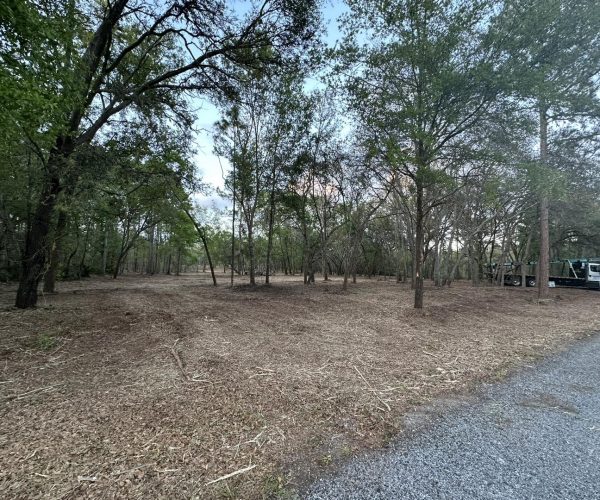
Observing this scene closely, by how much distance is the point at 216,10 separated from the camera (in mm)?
5668

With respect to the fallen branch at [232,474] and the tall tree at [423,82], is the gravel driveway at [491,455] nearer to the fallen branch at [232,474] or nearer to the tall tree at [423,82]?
the fallen branch at [232,474]

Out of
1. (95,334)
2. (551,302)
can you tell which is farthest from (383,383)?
(551,302)

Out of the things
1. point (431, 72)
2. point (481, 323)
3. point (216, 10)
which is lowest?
point (481, 323)

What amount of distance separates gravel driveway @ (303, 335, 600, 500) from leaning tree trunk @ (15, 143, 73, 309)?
22.9ft

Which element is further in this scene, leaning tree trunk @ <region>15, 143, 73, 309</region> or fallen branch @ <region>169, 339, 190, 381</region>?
leaning tree trunk @ <region>15, 143, 73, 309</region>

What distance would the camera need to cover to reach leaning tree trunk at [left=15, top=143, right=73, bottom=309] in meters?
5.61

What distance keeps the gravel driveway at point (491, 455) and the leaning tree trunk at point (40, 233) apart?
6973 millimetres

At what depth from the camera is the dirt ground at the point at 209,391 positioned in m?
1.78

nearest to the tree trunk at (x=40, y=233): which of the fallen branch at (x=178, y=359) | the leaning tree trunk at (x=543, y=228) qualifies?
the fallen branch at (x=178, y=359)

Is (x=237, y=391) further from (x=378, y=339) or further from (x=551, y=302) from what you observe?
(x=551, y=302)

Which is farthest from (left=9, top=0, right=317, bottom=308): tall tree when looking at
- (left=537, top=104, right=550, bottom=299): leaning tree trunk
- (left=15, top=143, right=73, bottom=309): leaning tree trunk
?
(left=537, top=104, right=550, bottom=299): leaning tree trunk

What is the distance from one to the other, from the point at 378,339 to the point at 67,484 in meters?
4.51

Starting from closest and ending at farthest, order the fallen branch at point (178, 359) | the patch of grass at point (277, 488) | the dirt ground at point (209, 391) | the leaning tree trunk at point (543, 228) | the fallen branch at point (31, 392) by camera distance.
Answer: the patch of grass at point (277, 488)
the dirt ground at point (209, 391)
the fallen branch at point (31, 392)
the fallen branch at point (178, 359)
the leaning tree trunk at point (543, 228)

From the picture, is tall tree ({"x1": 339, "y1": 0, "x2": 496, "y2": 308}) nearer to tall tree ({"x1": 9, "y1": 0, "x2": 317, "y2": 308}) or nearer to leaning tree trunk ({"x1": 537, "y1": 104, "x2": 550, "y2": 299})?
tall tree ({"x1": 9, "y1": 0, "x2": 317, "y2": 308})
